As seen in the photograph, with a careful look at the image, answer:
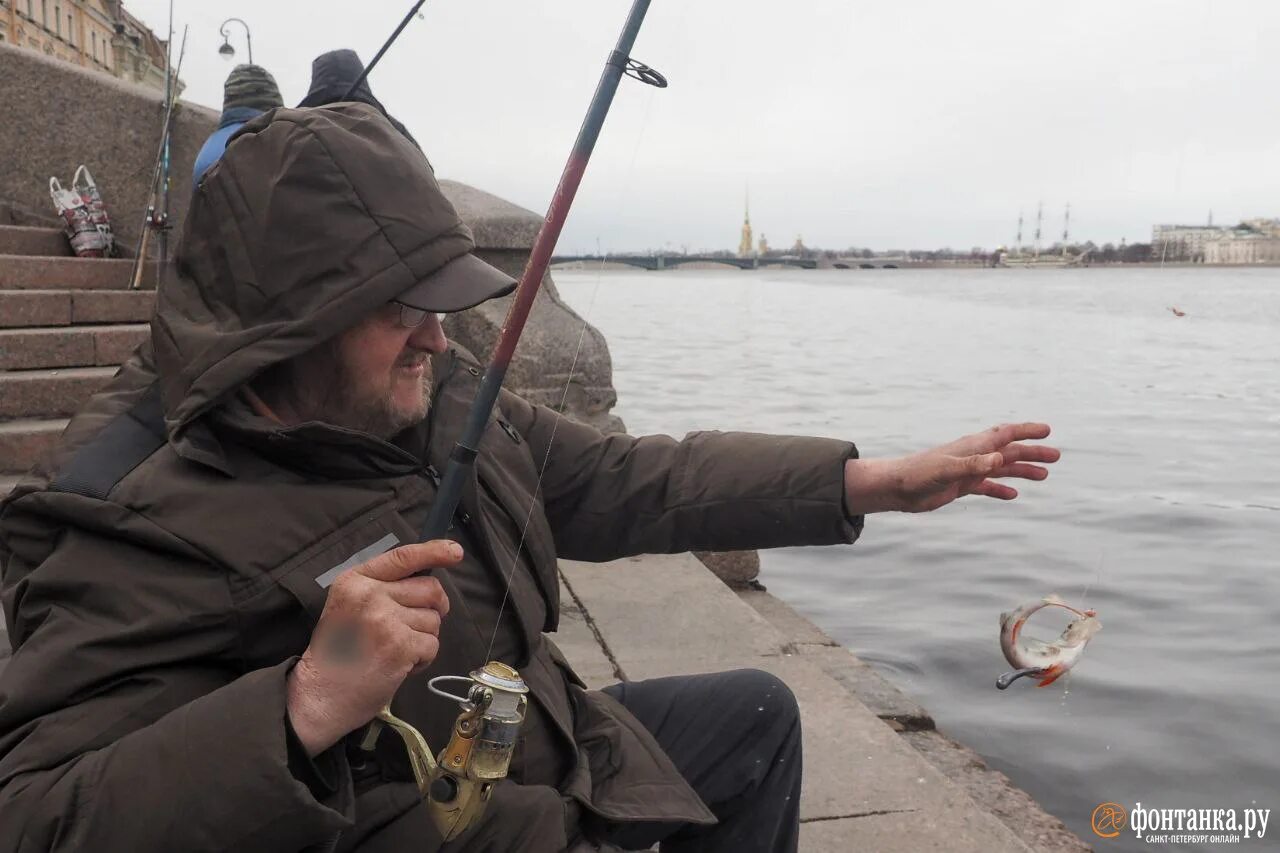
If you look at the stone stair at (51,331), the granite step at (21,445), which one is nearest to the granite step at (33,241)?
the stone stair at (51,331)

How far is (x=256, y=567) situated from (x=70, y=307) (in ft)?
18.6

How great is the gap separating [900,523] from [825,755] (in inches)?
252

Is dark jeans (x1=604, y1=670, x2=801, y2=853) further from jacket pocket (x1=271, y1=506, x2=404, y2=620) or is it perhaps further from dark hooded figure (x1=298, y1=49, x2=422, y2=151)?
dark hooded figure (x1=298, y1=49, x2=422, y2=151)

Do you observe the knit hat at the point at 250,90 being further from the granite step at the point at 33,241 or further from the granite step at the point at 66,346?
the granite step at the point at 33,241

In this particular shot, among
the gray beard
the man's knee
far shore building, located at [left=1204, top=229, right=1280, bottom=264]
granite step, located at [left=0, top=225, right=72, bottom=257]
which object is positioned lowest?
the man's knee

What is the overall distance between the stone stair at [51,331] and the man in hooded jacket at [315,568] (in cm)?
383

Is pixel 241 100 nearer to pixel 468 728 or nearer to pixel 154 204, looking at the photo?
pixel 154 204

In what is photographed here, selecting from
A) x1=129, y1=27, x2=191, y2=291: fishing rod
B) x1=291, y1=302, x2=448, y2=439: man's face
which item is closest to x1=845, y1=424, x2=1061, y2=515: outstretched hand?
x1=291, y1=302, x2=448, y2=439: man's face

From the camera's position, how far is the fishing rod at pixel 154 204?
712cm

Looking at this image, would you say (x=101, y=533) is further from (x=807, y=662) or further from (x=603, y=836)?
(x=807, y=662)

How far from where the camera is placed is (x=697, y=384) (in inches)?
734

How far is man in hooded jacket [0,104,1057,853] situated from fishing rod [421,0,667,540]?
67 millimetres

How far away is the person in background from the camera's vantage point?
5387 millimetres

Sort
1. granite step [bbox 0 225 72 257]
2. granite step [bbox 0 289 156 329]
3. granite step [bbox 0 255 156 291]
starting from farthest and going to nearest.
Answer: granite step [bbox 0 225 72 257] < granite step [bbox 0 255 156 291] < granite step [bbox 0 289 156 329]
